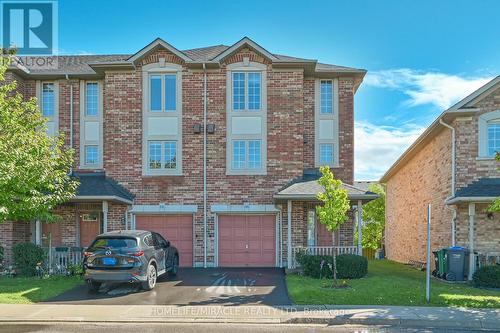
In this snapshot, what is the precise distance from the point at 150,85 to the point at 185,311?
11.4m

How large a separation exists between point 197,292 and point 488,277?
8891 mm

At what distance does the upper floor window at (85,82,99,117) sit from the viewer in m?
21.1

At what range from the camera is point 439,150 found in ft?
64.5

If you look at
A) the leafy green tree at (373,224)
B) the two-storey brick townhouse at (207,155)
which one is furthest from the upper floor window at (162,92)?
the leafy green tree at (373,224)

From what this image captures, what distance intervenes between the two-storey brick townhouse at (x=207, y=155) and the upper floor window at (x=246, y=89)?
0.04 m

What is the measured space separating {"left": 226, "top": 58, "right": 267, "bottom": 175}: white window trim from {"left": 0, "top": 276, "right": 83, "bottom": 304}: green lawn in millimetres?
7506

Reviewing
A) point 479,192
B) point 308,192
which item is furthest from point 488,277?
point 308,192

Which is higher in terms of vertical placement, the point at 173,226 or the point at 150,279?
the point at 173,226

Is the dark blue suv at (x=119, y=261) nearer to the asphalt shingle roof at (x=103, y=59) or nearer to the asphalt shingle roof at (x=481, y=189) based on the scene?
the asphalt shingle roof at (x=103, y=59)

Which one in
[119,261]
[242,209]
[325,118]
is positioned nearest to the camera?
[119,261]

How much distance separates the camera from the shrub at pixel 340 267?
52.7 ft

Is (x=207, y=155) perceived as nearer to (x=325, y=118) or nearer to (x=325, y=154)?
(x=325, y=154)

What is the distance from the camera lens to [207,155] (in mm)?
20047

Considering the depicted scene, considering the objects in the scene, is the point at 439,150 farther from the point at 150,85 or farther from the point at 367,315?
the point at 150,85
